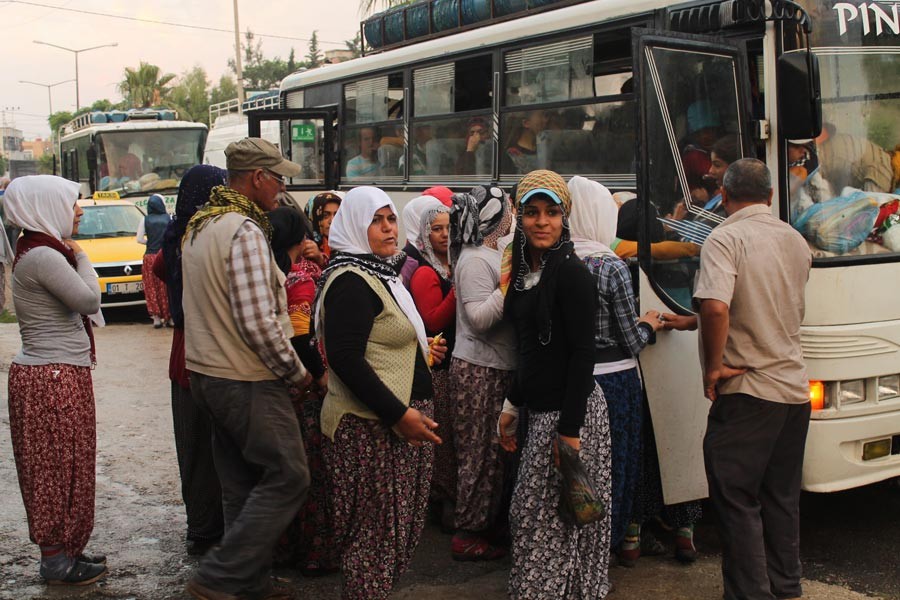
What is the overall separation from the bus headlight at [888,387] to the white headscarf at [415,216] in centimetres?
228

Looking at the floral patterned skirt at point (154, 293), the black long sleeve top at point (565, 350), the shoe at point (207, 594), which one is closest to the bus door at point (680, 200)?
the black long sleeve top at point (565, 350)

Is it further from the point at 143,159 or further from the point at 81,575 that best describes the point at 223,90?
the point at 81,575

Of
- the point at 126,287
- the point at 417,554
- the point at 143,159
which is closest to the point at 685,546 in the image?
the point at 417,554

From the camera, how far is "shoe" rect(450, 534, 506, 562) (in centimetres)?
493

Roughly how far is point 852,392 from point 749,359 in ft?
2.49

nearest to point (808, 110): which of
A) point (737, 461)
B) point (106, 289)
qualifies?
point (737, 461)

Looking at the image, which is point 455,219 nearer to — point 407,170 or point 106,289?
point 407,170

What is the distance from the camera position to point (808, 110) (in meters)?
4.40

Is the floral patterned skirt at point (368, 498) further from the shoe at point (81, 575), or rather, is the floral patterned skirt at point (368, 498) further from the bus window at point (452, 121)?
the bus window at point (452, 121)

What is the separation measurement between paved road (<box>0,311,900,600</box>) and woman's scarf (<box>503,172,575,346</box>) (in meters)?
1.37

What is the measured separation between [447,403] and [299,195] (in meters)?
5.87

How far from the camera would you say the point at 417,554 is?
5039 mm

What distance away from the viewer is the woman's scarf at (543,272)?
3.83 metres

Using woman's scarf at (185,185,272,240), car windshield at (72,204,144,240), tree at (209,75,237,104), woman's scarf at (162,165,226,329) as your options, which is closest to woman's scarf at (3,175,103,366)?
woman's scarf at (162,165,226,329)
